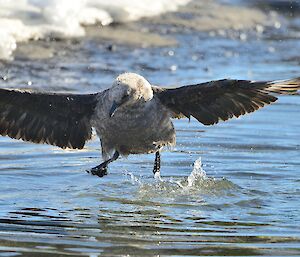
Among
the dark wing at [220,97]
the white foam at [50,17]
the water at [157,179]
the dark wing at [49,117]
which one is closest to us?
the water at [157,179]

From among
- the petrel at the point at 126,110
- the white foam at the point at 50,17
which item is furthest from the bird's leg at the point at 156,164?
the white foam at the point at 50,17

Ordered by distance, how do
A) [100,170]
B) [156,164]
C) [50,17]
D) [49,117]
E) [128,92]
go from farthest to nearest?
1. [50,17]
2. [156,164]
3. [49,117]
4. [100,170]
5. [128,92]

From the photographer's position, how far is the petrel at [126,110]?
30.8 feet

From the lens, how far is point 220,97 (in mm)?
9664

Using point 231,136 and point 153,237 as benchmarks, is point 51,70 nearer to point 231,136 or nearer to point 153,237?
point 231,136

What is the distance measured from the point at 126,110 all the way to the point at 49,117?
87 cm

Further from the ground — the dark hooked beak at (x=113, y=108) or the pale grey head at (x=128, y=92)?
the pale grey head at (x=128, y=92)

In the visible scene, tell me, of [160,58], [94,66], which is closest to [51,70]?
[94,66]

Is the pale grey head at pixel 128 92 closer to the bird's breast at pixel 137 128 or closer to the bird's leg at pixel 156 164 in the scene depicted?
Result: the bird's breast at pixel 137 128

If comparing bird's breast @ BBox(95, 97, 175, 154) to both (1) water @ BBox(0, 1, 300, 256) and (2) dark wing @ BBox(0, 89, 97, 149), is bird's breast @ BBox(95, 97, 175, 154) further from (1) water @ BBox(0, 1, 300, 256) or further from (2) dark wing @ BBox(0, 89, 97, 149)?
(1) water @ BBox(0, 1, 300, 256)

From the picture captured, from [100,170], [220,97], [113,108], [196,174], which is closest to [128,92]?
[113,108]

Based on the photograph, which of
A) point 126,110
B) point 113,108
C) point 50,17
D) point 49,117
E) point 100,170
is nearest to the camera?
point 113,108

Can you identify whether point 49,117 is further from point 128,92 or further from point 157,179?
point 157,179

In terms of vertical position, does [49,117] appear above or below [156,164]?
above
